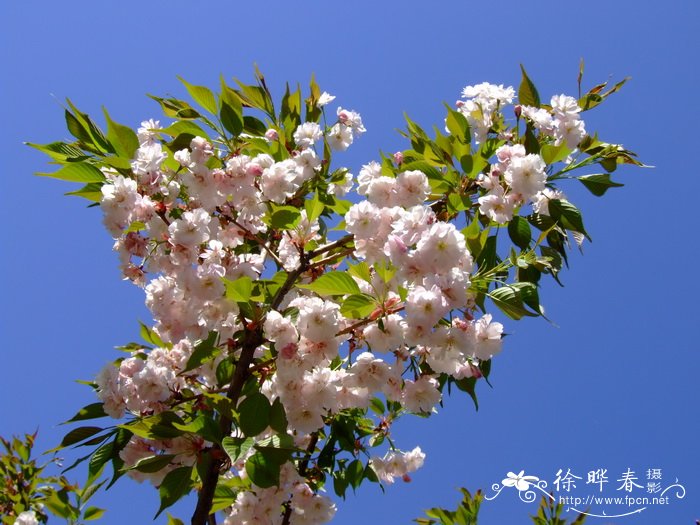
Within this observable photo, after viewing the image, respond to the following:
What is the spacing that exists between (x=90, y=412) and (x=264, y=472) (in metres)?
0.65

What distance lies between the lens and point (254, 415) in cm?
176

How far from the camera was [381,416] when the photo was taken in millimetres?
2748

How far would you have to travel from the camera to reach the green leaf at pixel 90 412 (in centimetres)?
200

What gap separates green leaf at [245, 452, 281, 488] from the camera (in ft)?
5.78

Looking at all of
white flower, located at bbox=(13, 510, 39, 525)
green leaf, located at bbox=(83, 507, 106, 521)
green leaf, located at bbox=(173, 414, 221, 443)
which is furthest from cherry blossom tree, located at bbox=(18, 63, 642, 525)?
white flower, located at bbox=(13, 510, 39, 525)

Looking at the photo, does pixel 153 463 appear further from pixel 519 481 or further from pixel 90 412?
pixel 519 481

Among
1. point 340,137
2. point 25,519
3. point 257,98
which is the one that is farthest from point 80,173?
point 25,519

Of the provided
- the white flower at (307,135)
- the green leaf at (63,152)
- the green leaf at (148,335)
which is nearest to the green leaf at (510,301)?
the white flower at (307,135)

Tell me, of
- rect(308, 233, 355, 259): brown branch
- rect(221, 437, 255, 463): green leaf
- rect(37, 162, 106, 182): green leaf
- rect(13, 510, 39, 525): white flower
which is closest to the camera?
rect(221, 437, 255, 463): green leaf

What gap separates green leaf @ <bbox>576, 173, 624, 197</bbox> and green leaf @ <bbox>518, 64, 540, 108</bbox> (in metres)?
0.38

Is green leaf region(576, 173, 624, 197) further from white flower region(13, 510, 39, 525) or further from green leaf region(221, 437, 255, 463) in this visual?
white flower region(13, 510, 39, 525)

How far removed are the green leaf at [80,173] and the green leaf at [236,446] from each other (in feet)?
3.52

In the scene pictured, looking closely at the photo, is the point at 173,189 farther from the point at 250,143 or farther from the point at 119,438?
the point at 119,438

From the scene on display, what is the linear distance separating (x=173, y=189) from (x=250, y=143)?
1.24 ft
